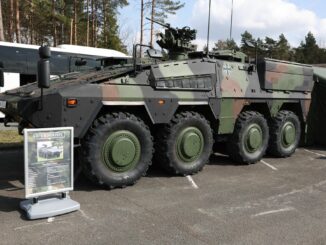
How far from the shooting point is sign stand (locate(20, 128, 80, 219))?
493 cm

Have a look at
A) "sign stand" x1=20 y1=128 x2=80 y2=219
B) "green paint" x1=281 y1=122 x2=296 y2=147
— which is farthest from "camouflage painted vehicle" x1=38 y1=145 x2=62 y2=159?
"green paint" x1=281 y1=122 x2=296 y2=147

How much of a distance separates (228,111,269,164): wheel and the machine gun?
1.51m

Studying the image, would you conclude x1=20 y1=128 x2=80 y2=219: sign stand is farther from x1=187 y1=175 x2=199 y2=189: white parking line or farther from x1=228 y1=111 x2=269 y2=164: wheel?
x1=228 y1=111 x2=269 y2=164: wheel

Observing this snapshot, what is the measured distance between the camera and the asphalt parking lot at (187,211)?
4539 mm

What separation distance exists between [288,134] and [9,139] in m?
Answer: 6.02

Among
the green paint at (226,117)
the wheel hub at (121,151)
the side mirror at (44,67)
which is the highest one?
the side mirror at (44,67)

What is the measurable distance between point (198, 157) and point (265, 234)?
2627mm

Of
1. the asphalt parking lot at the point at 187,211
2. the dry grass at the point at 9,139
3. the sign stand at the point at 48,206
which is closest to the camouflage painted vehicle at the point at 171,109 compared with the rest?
the asphalt parking lot at the point at 187,211

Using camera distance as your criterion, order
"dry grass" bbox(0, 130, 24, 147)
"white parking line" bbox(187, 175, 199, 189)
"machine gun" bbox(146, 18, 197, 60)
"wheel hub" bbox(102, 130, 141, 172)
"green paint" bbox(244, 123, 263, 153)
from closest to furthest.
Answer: "wheel hub" bbox(102, 130, 141, 172) < "white parking line" bbox(187, 175, 199, 189) < "machine gun" bbox(146, 18, 197, 60) < "green paint" bbox(244, 123, 263, 153) < "dry grass" bbox(0, 130, 24, 147)

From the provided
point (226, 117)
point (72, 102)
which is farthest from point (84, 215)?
point (226, 117)

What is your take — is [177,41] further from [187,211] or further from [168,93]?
[187,211]

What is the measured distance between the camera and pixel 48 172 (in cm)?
511

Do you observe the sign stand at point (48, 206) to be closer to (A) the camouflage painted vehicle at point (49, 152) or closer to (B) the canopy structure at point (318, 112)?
(A) the camouflage painted vehicle at point (49, 152)

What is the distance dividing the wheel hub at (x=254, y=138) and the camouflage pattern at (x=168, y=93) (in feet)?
1.41
